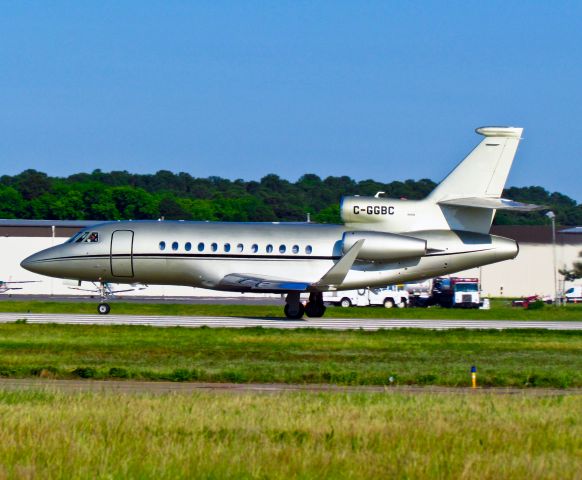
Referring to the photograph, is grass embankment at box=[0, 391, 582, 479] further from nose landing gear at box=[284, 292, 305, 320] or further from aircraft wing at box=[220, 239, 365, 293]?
nose landing gear at box=[284, 292, 305, 320]

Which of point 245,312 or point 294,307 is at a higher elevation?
point 294,307

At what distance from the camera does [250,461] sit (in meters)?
12.7

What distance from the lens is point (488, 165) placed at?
41969 mm

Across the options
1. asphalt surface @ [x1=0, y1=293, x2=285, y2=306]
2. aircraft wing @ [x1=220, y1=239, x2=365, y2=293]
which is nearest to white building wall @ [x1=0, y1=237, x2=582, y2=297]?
asphalt surface @ [x1=0, y1=293, x2=285, y2=306]

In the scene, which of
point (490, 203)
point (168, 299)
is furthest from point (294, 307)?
point (168, 299)

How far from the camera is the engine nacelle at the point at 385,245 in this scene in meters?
41.5

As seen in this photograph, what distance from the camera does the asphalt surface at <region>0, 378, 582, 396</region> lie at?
66.0 feet

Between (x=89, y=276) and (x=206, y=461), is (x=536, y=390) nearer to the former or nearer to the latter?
(x=206, y=461)

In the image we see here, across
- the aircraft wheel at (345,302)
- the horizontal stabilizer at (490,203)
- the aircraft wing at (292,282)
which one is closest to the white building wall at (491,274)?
the aircraft wheel at (345,302)

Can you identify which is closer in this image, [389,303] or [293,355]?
[293,355]

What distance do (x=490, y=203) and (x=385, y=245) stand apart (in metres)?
4.25

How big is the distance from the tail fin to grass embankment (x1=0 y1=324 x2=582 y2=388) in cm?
663

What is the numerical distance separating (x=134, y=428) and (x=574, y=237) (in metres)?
69.8

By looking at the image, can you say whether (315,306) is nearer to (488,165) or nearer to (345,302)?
(488,165)
